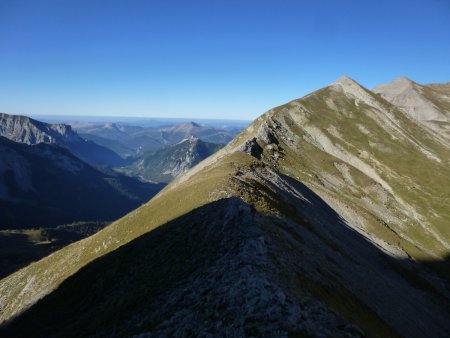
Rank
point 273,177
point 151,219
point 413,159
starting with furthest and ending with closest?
point 413,159 < point 273,177 < point 151,219

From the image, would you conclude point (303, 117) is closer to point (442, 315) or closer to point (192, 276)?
point (442, 315)

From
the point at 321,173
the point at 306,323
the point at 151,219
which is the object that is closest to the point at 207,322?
the point at 306,323

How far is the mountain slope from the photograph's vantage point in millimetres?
23759

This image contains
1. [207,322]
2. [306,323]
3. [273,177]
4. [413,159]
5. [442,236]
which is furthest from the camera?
[413,159]

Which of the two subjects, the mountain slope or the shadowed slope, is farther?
the mountain slope

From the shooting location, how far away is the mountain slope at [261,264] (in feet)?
78.0

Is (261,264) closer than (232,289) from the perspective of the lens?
No

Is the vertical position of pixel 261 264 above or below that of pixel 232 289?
above

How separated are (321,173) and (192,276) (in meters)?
97.3

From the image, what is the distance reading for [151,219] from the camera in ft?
201

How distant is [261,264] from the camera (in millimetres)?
27281

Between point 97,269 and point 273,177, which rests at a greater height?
point 273,177

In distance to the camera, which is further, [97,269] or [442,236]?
[442,236]

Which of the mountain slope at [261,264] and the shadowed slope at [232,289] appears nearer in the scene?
the shadowed slope at [232,289]
